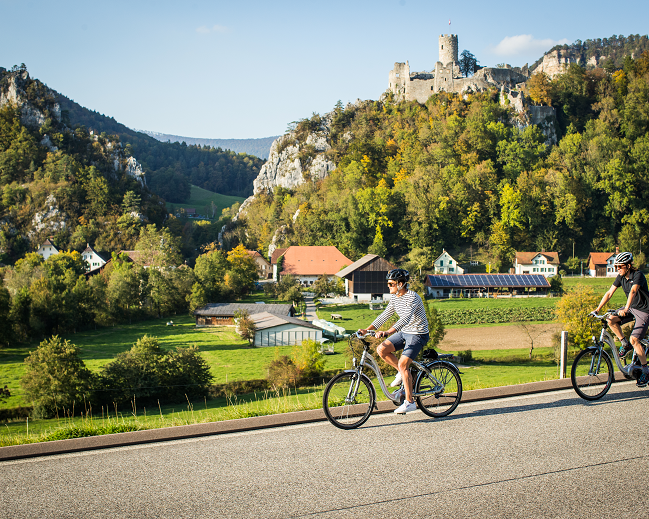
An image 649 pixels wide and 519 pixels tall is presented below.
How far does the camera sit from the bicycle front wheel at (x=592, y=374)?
7301 mm

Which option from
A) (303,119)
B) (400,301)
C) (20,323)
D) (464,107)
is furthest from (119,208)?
(400,301)

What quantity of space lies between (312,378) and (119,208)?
317ft

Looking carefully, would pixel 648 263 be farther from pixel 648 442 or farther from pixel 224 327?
pixel 648 442

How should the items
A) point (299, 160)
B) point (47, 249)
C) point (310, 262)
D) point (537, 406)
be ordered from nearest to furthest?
point (537, 406)
point (310, 262)
point (47, 249)
point (299, 160)

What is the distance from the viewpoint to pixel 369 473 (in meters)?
5.00

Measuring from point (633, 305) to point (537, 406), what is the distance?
2.10 meters

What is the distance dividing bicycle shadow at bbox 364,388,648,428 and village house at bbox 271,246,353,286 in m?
68.7

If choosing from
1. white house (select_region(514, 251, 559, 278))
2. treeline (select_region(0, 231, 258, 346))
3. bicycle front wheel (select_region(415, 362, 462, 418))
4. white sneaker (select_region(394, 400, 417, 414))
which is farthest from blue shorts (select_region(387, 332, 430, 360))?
white house (select_region(514, 251, 559, 278))

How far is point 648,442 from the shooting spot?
5.70 metres

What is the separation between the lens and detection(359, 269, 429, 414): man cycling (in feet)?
21.5

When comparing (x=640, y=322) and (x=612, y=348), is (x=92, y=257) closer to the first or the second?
(x=612, y=348)

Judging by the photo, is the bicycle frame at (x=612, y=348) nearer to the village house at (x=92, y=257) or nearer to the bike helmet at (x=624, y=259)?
the bike helmet at (x=624, y=259)

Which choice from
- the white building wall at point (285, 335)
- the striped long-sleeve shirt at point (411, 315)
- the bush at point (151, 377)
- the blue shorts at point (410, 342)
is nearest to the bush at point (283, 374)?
the bush at point (151, 377)

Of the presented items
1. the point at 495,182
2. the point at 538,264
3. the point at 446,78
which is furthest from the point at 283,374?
the point at 446,78
